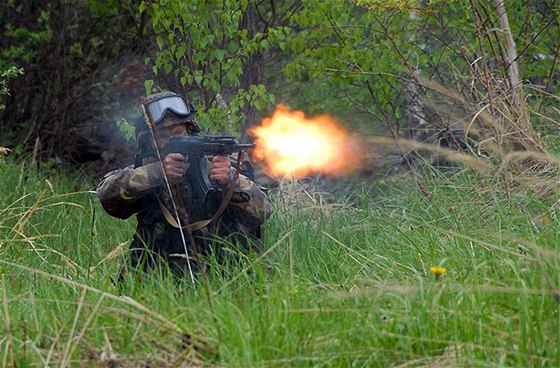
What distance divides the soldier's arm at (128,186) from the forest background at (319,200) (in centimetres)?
36

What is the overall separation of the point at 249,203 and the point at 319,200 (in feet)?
8.75

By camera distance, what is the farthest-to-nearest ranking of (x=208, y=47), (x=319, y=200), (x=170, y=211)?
1. (x=319, y=200)
2. (x=208, y=47)
3. (x=170, y=211)

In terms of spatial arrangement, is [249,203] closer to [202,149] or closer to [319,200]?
[202,149]

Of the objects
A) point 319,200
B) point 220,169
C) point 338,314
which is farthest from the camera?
point 319,200

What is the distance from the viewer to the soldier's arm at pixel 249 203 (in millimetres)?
5457

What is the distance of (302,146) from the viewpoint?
7.59 metres

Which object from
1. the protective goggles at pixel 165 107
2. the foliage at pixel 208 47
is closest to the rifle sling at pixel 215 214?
the protective goggles at pixel 165 107

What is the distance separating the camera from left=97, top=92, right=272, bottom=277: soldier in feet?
17.7

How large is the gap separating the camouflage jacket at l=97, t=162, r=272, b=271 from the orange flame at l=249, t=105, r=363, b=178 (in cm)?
90

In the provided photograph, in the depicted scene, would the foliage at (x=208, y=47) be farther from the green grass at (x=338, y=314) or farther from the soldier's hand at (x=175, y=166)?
the green grass at (x=338, y=314)

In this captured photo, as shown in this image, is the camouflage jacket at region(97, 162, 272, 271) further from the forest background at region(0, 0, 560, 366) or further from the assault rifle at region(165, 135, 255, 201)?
the forest background at region(0, 0, 560, 366)

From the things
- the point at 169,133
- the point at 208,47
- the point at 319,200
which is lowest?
the point at 169,133

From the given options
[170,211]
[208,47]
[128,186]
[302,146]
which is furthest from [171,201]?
[208,47]

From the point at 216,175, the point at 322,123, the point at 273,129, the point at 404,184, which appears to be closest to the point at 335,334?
the point at 216,175
